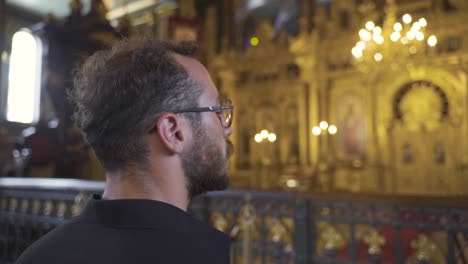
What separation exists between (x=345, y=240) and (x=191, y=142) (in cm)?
216

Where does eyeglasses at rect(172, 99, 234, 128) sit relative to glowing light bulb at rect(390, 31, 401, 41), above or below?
below

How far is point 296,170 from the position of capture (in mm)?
11258

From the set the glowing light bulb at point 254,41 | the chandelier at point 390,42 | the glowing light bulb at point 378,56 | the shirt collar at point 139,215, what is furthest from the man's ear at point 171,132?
the glowing light bulb at point 254,41

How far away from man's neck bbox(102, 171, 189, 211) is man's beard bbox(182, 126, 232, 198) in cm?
5

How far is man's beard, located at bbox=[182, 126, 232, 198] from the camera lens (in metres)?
1.11

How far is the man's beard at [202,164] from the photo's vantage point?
3.63 feet

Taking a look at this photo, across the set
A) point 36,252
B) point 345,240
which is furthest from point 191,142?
point 345,240

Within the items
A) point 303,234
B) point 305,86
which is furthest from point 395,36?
point 303,234

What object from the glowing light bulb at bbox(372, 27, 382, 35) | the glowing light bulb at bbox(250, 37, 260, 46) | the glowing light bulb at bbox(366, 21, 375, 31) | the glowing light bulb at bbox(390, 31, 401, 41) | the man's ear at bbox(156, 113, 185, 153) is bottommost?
the man's ear at bbox(156, 113, 185, 153)

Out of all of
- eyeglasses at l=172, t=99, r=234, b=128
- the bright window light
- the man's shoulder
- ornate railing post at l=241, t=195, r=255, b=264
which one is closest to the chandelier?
ornate railing post at l=241, t=195, r=255, b=264

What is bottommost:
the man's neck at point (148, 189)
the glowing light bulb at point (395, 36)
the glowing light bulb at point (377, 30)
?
the man's neck at point (148, 189)

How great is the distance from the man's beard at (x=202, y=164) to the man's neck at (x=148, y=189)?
46 millimetres

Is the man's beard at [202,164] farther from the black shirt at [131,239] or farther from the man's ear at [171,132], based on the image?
the black shirt at [131,239]

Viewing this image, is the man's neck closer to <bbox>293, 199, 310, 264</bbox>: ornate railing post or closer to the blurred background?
<bbox>293, 199, 310, 264</bbox>: ornate railing post
